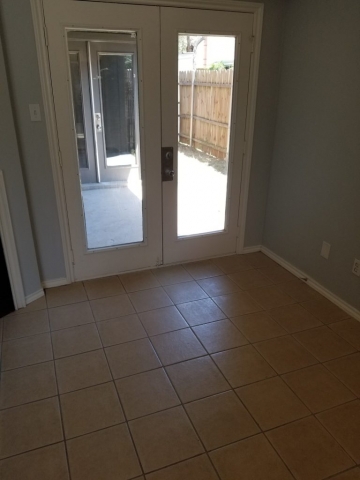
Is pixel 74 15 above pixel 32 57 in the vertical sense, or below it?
above

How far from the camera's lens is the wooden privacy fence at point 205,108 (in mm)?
2721

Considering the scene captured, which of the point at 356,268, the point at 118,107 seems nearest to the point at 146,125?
the point at 118,107

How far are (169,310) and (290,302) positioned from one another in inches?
35.7

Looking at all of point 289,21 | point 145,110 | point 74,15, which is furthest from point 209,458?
point 289,21

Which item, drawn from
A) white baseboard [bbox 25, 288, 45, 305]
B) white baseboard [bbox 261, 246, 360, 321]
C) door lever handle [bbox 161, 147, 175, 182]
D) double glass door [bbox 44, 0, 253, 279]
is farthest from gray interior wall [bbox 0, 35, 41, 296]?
white baseboard [bbox 261, 246, 360, 321]

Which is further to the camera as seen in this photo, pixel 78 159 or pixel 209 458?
pixel 78 159

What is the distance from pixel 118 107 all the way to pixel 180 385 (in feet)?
6.33

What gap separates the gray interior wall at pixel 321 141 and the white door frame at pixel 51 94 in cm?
25

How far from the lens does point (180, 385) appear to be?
1.92 m

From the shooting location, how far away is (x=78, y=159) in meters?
2.61

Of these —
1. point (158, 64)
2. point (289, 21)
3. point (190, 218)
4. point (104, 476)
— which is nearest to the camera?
point (104, 476)

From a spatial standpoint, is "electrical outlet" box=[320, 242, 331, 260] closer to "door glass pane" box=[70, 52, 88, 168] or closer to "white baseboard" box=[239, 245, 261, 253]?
"white baseboard" box=[239, 245, 261, 253]

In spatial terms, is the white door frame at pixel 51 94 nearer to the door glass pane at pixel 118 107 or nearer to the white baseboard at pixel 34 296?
the white baseboard at pixel 34 296

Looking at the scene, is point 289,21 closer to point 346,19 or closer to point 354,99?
point 346,19
